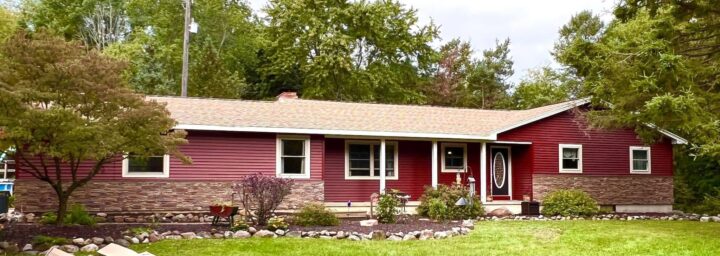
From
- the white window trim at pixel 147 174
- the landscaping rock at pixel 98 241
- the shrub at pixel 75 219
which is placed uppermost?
the white window trim at pixel 147 174

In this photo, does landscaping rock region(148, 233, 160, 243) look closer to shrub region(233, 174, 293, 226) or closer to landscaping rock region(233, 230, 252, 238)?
landscaping rock region(233, 230, 252, 238)

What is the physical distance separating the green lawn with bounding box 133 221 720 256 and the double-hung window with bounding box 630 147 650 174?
741 centimetres

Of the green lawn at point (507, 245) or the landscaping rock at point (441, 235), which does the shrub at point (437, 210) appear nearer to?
the green lawn at point (507, 245)

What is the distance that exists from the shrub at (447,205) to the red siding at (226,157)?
305 centimetres

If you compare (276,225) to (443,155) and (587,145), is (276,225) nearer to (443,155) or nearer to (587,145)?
(443,155)

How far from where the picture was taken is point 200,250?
10.1 meters

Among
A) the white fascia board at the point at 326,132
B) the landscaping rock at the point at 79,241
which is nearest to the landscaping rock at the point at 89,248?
the landscaping rock at the point at 79,241

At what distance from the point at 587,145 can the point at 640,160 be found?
7.27 feet

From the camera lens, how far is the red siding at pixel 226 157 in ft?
53.3

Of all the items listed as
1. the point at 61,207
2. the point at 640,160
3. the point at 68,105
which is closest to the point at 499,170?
the point at 640,160

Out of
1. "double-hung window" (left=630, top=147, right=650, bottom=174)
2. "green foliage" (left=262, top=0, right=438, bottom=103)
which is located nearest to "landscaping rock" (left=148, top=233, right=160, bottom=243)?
"double-hung window" (left=630, top=147, right=650, bottom=174)

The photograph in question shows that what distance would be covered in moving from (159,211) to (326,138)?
5.29 meters

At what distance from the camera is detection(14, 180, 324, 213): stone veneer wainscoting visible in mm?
14742

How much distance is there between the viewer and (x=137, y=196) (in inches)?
619
